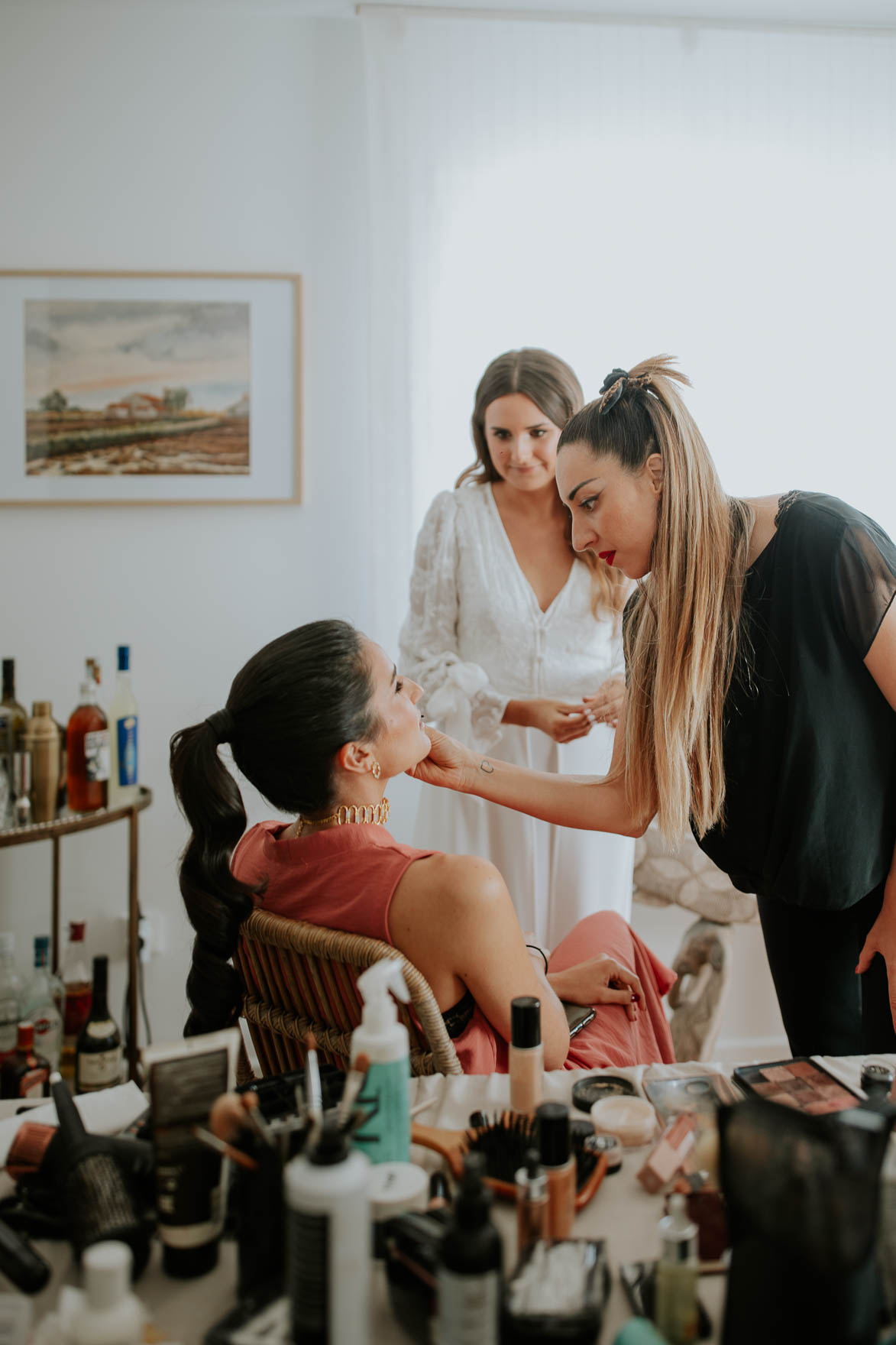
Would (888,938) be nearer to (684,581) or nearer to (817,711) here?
(817,711)

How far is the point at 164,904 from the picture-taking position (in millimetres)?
2752

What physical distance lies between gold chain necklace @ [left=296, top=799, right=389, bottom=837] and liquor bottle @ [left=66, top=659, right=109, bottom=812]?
771mm

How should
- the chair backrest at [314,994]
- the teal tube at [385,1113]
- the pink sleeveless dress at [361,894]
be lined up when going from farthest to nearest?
1. the pink sleeveless dress at [361,894]
2. the chair backrest at [314,994]
3. the teal tube at [385,1113]

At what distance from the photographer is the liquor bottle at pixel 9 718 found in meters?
1.95

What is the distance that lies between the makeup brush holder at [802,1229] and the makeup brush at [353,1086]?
0.88ft

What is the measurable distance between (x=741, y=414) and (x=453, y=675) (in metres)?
1.30

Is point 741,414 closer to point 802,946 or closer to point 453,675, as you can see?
point 453,675

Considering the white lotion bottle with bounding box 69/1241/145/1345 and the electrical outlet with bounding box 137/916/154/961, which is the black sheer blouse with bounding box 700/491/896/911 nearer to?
the white lotion bottle with bounding box 69/1241/145/1345

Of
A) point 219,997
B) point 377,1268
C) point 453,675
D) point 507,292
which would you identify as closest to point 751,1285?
point 377,1268

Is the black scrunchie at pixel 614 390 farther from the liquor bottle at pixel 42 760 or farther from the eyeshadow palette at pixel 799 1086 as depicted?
the liquor bottle at pixel 42 760

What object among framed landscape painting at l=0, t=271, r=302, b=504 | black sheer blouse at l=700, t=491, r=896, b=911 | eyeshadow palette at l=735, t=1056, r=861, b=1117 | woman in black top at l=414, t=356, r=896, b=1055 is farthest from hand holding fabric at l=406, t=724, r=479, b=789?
framed landscape painting at l=0, t=271, r=302, b=504

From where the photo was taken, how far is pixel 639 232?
9.18 ft

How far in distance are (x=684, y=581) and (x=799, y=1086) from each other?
0.67 m

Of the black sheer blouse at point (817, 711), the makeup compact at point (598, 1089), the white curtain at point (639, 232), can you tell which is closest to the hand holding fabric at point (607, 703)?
the black sheer blouse at point (817, 711)
